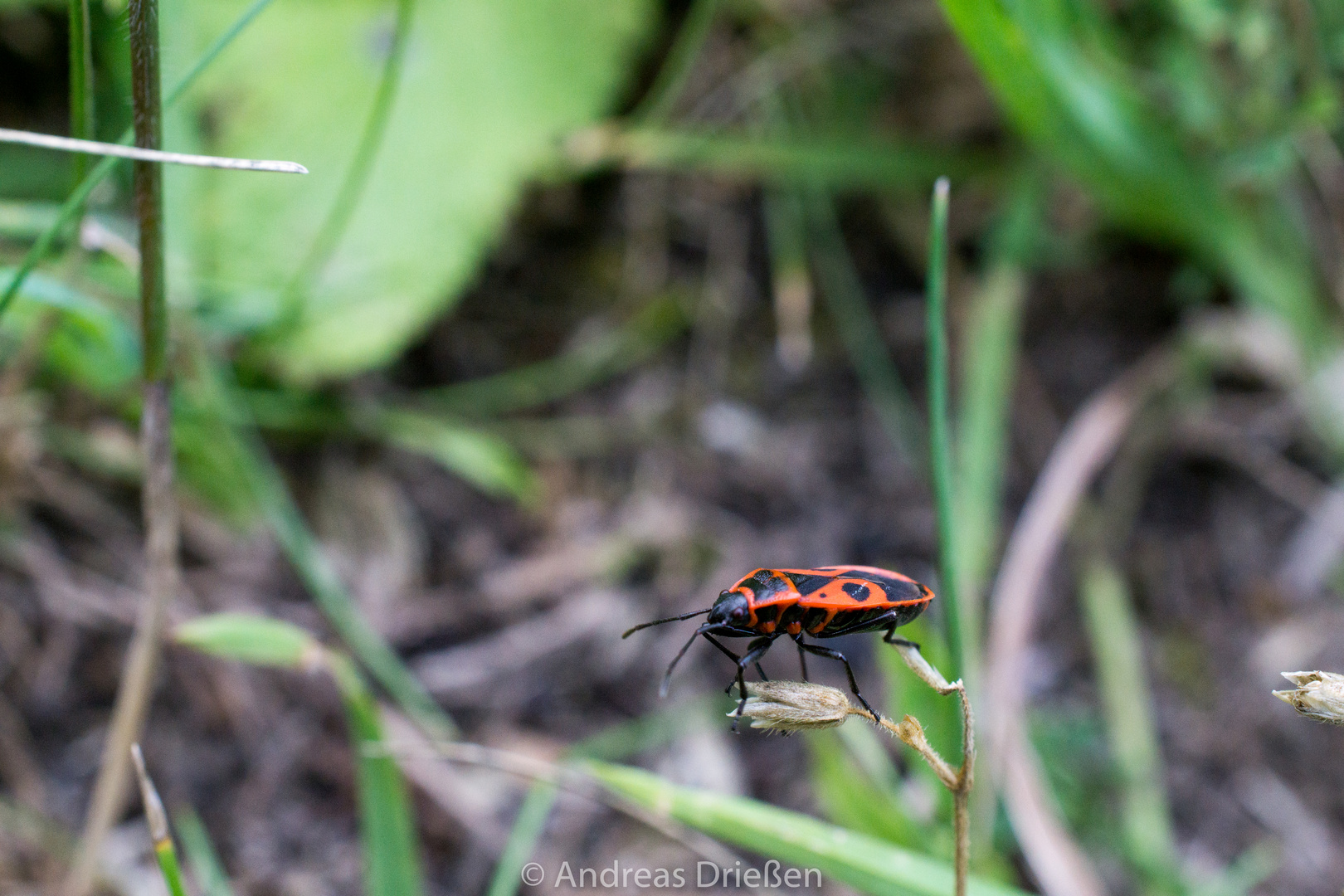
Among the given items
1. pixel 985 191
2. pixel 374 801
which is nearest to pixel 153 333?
pixel 374 801

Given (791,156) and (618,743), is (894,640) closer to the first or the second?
(618,743)

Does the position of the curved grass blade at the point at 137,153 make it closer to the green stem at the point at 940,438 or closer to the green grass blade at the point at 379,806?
the green grass blade at the point at 379,806

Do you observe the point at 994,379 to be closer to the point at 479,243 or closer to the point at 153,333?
the point at 479,243

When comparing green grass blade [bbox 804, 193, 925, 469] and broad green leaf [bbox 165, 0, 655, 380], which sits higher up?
broad green leaf [bbox 165, 0, 655, 380]

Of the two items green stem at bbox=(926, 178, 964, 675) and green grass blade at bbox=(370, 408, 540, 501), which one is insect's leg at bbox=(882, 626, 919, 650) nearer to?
green stem at bbox=(926, 178, 964, 675)

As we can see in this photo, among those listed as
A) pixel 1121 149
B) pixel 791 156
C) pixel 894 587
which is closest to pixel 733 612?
pixel 894 587

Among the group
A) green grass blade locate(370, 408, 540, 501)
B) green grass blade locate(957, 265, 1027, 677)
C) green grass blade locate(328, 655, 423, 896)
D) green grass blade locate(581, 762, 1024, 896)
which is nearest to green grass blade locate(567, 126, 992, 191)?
green grass blade locate(957, 265, 1027, 677)

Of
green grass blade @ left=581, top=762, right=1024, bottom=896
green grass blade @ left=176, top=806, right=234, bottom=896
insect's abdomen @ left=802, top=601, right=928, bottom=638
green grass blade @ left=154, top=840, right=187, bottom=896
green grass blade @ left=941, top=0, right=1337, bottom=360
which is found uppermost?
green grass blade @ left=941, top=0, right=1337, bottom=360
